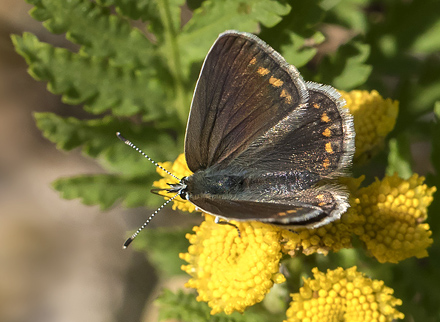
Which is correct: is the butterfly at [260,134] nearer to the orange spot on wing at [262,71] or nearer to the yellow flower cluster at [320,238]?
the orange spot on wing at [262,71]

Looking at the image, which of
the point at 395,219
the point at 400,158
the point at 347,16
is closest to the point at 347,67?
the point at 400,158

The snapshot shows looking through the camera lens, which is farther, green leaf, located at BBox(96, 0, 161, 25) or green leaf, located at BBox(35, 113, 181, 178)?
green leaf, located at BBox(35, 113, 181, 178)

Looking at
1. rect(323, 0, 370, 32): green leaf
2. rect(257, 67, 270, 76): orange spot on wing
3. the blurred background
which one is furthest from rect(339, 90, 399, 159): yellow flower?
the blurred background

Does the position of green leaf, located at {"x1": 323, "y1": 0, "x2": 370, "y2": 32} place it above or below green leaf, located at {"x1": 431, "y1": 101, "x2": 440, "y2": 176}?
above

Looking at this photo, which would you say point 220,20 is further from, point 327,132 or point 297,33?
point 327,132

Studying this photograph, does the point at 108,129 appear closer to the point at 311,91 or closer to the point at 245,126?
the point at 245,126

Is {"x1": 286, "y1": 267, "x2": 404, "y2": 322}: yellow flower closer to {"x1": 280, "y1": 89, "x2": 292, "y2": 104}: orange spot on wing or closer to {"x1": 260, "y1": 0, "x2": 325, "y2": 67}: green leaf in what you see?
{"x1": 280, "y1": 89, "x2": 292, "y2": 104}: orange spot on wing
